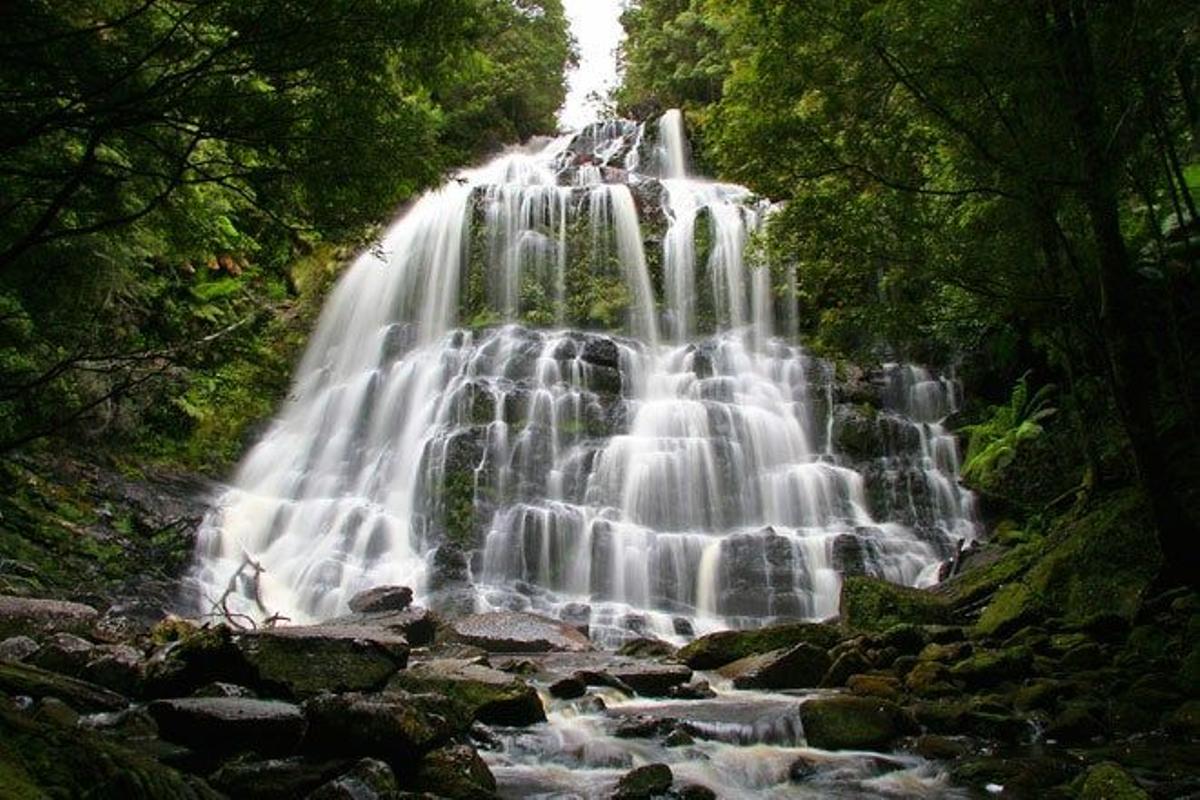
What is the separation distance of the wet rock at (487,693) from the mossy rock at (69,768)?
338 cm

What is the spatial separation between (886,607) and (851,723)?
12.0 feet

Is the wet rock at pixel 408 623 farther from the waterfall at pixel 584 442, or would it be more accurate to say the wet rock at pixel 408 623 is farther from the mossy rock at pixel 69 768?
the mossy rock at pixel 69 768

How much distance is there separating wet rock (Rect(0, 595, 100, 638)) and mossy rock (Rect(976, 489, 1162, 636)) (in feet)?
29.8

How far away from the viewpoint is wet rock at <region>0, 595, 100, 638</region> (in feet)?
25.7

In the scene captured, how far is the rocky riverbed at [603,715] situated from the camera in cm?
479

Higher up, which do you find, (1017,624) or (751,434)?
(751,434)

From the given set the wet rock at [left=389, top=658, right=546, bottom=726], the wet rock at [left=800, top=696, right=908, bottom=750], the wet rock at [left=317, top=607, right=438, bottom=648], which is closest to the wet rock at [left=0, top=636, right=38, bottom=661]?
the wet rock at [left=317, top=607, right=438, bottom=648]

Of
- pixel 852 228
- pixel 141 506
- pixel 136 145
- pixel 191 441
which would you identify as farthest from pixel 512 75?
pixel 136 145

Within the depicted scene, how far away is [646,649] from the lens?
10562mm

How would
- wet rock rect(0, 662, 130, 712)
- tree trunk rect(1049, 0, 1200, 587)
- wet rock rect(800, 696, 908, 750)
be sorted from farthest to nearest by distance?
tree trunk rect(1049, 0, 1200, 587) < wet rock rect(800, 696, 908, 750) < wet rock rect(0, 662, 130, 712)

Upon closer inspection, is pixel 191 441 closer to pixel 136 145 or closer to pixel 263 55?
pixel 136 145

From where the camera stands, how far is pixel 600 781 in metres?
5.69

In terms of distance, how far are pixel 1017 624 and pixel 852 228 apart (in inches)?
173

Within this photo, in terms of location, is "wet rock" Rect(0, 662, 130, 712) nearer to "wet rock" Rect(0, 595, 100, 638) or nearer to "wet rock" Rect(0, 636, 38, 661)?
"wet rock" Rect(0, 636, 38, 661)
